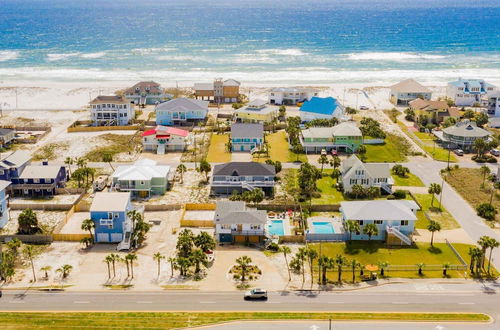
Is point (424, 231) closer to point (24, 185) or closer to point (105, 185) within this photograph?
point (105, 185)

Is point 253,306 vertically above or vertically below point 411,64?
below

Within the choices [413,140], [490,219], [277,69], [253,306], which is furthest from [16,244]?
[277,69]

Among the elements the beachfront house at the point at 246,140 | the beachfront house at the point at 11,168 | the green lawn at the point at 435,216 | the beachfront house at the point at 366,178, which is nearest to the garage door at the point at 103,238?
the beachfront house at the point at 11,168

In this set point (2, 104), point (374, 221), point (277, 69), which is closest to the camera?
point (374, 221)

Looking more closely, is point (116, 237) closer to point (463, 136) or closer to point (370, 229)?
point (370, 229)

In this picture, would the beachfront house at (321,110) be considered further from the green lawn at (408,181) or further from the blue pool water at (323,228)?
the blue pool water at (323,228)

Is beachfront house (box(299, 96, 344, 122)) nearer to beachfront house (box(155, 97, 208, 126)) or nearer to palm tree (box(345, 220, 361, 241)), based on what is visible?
beachfront house (box(155, 97, 208, 126))
